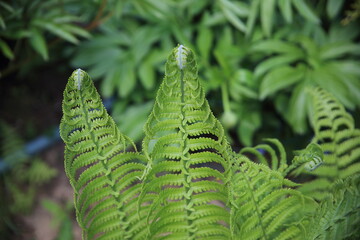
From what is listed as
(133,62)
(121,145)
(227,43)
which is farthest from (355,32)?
(121,145)

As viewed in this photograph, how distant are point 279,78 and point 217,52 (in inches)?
12.6

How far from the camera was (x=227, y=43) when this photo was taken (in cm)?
195

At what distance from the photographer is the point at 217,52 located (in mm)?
1851

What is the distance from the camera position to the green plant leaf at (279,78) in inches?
68.3

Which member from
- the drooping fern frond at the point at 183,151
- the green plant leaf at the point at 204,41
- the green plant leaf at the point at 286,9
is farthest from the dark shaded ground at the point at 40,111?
the drooping fern frond at the point at 183,151

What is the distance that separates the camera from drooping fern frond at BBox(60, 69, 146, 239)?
0.66 m

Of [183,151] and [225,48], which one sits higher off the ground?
[225,48]

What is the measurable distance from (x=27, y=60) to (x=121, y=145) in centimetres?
146

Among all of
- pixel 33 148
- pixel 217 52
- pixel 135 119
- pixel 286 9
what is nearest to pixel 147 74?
pixel 135 119

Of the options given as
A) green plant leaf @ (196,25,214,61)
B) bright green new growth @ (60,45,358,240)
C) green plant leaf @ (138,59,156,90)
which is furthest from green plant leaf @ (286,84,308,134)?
bright green new growth @ (60,45,358,240)

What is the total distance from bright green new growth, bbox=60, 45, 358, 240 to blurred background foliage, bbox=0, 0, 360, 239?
1.02m

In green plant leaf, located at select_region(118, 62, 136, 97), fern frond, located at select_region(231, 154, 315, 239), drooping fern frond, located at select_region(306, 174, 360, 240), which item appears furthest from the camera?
green plant leaf, located at select_region(118, 62, 136, 97)

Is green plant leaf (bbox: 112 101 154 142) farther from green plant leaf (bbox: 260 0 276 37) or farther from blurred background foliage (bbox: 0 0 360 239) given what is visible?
green plant leaf (bbox: 260 0 276 37)

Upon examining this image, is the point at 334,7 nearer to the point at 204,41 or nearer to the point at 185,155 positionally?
the point at 204,41
